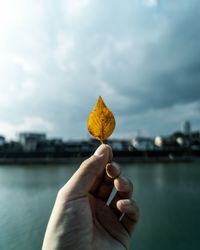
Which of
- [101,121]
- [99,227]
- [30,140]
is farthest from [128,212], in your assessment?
[30,140]

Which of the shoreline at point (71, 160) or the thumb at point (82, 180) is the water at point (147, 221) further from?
the shoreline at point (71, 160)

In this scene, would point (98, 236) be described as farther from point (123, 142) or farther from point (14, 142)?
point (14, 142)

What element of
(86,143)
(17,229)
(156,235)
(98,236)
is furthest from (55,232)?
(86,143)

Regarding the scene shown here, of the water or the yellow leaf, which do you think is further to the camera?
the water

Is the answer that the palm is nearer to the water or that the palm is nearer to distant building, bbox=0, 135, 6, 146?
the water

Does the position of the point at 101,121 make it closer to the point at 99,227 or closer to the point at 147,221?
the point at 99,227

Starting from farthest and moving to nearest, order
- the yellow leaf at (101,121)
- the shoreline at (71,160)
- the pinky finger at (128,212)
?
the shoreline at (71,160)
the pinky finger at (128,212)
the yellow leaf at (101,121)

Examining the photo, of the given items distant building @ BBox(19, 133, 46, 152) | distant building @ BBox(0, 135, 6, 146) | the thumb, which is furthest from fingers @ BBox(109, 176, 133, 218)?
distant building @ BBox(0, 135, 6, 146)

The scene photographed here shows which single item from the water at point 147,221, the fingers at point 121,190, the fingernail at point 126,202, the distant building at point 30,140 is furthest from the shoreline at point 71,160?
the fingernail at point 126,202
